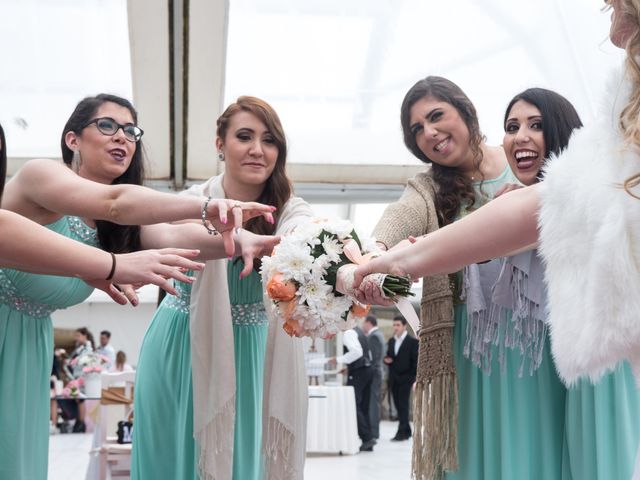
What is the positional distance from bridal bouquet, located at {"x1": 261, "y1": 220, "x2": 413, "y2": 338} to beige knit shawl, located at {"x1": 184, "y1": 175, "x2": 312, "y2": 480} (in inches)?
21.3

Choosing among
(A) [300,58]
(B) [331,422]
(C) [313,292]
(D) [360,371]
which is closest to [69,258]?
(C) [313,292]

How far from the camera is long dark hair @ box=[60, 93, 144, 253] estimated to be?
3.13m

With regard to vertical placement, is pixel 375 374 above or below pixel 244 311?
below

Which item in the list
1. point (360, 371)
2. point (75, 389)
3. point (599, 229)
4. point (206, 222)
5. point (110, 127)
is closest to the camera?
point (599, 229)

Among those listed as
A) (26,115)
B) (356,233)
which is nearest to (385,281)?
(356,233)

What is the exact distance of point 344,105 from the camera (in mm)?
8289

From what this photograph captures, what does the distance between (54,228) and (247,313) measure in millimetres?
879

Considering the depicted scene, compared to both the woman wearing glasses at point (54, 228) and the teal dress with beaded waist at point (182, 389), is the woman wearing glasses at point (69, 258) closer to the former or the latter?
the woman wearing glasses at point (54, 228)

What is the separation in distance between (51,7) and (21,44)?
0.47 metres

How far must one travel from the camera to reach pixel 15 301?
286cm

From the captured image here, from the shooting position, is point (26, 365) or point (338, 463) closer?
point (26, 365)

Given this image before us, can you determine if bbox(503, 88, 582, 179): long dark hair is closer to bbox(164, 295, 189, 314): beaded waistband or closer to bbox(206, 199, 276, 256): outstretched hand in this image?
bbox(206, 199, 276, 256): outstretched hand

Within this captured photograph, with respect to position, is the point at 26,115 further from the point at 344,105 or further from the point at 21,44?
the point at 344,105

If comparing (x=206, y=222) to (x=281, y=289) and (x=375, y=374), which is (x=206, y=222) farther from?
(x=375, y=374)
